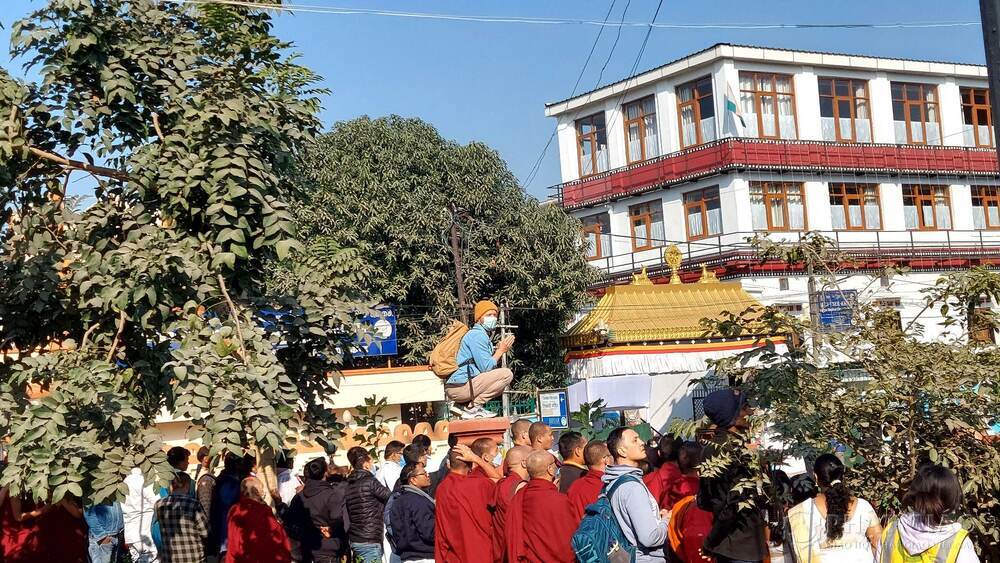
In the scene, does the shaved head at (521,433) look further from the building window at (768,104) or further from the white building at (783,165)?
the building window at (768,104)

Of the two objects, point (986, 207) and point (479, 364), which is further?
point (986, 207)

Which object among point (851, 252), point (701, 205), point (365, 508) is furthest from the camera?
point (701, 205)

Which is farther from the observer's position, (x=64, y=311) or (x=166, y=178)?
(x=64, y=311)

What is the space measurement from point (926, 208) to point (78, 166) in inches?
1534

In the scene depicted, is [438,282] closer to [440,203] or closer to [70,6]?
[440,203]

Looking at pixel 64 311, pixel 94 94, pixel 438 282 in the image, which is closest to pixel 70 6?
pixel 94 94

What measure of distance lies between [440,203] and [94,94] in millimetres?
23435

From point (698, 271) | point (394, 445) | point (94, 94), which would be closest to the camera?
point (94, 94)

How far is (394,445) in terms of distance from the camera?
12148mm

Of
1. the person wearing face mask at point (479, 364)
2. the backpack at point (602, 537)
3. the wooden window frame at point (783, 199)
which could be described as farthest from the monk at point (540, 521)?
the wooden window frame at point (783, 199)

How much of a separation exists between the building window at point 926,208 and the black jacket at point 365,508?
114ft

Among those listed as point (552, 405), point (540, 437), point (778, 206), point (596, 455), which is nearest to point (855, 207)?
point (778, 206)

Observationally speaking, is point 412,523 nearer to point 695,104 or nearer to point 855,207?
point 695,104

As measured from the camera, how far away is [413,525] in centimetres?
982
